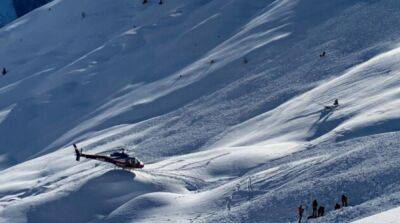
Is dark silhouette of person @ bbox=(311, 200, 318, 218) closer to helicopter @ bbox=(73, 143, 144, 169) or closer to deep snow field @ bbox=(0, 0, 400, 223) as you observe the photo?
deep snow field @ bbox=(0, 0, 400, 223)

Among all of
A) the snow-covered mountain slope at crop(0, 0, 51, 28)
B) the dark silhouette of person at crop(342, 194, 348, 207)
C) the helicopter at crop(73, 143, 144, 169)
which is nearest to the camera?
the dark silhouette of person at crop(342, 194, 348, 207)

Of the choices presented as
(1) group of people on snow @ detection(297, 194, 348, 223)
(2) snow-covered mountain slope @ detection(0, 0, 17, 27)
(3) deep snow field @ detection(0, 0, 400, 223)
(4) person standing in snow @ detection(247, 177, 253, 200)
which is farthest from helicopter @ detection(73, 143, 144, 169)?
(2) snow-covered mountain slope @ detection(0, 0, 17, 27)

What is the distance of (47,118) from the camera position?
81.3 feet

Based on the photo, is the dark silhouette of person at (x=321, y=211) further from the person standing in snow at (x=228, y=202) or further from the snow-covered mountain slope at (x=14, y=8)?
the snow-covered mountain slope at (x=14, y=8)

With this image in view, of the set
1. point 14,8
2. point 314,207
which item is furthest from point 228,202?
point 14,8

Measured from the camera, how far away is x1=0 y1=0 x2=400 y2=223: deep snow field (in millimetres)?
15102

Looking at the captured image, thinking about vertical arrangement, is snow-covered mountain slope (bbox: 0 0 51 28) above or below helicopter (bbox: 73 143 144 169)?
above

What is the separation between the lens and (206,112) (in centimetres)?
2097

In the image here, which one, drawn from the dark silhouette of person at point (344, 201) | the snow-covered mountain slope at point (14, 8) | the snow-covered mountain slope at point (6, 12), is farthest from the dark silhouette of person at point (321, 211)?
the snow-covered mountain slope at point (6, 12)

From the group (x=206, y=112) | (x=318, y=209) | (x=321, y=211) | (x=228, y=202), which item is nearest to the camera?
(x=321, y=211)

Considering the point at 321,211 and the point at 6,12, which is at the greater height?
the point at 6,12

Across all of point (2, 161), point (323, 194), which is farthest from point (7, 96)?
point (323, 194)

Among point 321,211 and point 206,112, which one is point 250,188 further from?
point 206,112

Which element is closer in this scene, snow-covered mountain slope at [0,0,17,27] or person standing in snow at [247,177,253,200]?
person standing in snow at [247,177,253,200]
